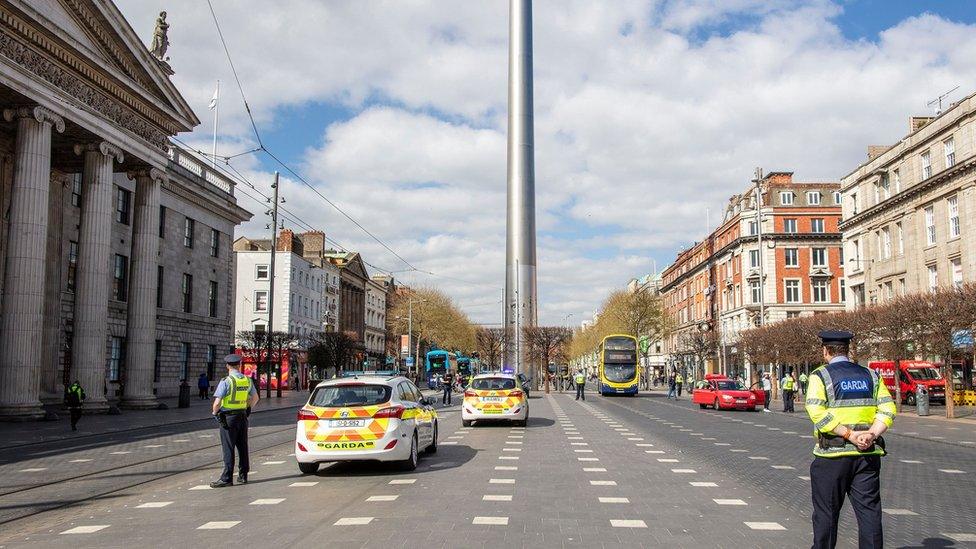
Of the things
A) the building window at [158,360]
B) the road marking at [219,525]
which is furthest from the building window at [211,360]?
the road marking at [219,525]

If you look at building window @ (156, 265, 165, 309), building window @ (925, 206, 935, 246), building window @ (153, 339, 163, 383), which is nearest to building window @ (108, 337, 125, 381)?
building window @ (153, 339, 163, 383)

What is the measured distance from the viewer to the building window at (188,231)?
4213cm

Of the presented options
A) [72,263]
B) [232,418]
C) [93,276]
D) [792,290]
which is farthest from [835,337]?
[792,290]

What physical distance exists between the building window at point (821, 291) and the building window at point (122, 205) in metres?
55.1

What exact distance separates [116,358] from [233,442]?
28.5 m

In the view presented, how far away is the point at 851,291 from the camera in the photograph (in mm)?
52625

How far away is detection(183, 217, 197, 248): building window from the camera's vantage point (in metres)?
42.1

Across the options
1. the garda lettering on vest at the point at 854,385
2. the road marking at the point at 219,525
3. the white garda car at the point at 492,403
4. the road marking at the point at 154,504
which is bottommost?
the road marking at the point at 154,504

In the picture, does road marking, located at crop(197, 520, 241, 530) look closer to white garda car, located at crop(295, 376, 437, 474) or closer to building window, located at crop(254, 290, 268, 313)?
white garda car, located at crop(295, 376, 437, 474)

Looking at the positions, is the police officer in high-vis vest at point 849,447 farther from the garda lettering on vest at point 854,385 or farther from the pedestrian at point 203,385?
the pedestrian at point 203,385

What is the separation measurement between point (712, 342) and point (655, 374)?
46648 millimetres

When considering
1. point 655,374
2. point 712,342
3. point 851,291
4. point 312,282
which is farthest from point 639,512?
point 655,374

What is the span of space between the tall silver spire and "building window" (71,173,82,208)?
42953mm

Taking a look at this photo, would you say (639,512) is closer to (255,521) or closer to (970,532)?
(970,532)
